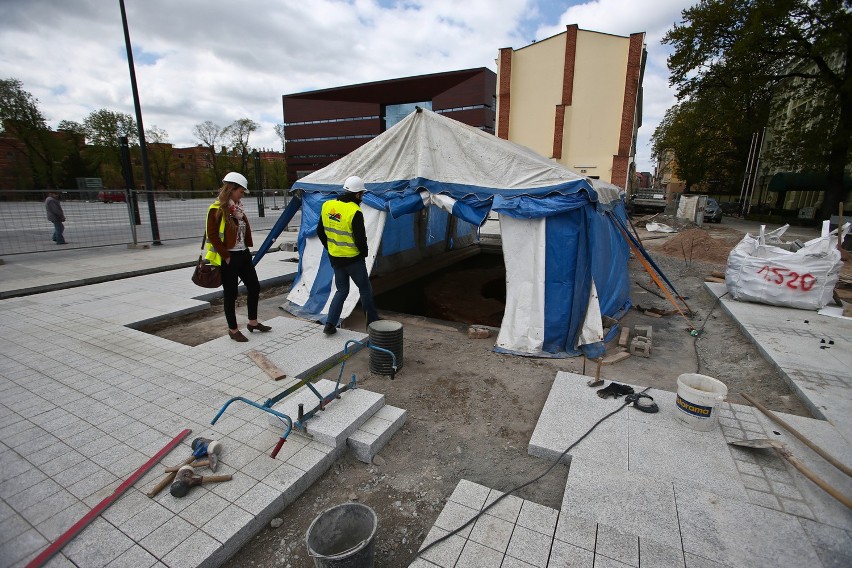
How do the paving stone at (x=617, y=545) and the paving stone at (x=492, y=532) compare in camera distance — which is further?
the paving stone at (x=492, y=532)

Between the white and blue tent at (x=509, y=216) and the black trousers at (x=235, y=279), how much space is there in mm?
1184

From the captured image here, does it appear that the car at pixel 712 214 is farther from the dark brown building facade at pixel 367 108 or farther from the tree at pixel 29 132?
the tree at pixel 29 132

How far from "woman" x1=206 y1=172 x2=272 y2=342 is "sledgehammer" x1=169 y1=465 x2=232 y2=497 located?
262cm

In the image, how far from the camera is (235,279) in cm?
495

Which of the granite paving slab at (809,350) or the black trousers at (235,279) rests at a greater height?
the black trousers at (235,279)

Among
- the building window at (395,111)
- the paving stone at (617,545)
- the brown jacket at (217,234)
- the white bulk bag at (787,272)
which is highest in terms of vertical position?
the building window at (395,111)

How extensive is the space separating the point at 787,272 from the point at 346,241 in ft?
24.0

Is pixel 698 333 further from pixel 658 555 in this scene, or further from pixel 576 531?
pixel 576 531

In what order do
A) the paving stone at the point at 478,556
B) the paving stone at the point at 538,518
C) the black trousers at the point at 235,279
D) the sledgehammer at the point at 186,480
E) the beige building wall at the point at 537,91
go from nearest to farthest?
the paving stone at the point at 478,556
the paving stone at the point at 538,518
the sledgehammer at the point at 186,480
the black trousers at the point at 235,279
the beige building wall at the point at 537,91

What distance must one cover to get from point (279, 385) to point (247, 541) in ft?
5.75

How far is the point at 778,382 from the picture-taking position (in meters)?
4.43

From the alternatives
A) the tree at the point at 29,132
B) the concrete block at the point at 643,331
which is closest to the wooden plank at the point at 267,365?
the concrete block at the point at 643,331

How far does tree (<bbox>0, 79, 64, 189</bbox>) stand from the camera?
2947cm

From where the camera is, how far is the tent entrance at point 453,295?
24.9 ft
